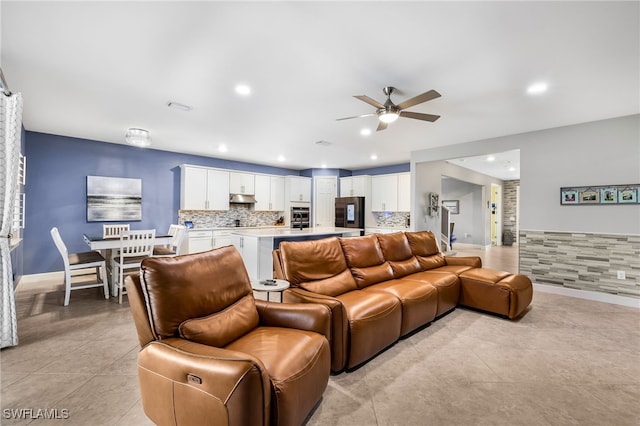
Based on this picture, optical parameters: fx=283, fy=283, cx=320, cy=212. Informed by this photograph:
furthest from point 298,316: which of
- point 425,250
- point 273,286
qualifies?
point 425,250

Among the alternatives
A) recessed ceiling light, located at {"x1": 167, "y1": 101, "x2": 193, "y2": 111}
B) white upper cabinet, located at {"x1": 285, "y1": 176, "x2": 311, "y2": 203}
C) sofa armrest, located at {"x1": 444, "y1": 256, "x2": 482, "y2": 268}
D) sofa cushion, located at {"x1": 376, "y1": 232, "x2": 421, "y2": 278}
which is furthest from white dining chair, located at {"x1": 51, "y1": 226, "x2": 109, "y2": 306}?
sofa armrest, located at {"x1": 444, "y1": 256, "x2": 482, "y2": 268}

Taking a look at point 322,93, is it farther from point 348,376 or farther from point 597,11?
point 348,376

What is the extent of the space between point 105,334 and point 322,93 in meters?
3.46

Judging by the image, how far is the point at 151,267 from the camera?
5.23 feet

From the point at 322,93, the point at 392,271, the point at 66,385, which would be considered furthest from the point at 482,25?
the point at 66,385

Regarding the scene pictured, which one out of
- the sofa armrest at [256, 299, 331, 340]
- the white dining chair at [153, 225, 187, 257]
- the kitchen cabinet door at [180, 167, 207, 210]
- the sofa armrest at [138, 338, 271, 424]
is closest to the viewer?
the sofa armrest at [138, 338, 271, 424]

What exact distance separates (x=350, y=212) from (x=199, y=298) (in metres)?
6.78

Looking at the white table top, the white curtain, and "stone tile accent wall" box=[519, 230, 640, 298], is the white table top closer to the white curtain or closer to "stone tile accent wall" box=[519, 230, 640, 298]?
the white curtain

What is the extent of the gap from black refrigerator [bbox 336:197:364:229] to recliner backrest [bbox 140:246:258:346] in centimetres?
632

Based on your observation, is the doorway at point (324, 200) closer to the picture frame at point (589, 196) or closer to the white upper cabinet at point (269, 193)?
the white upper cabinet at point (269, 193)

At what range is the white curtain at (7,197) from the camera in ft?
8.27

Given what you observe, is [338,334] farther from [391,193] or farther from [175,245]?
[391,193]

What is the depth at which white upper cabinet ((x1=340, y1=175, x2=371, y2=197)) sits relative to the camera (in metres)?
8.25

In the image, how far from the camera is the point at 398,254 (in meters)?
3.72
